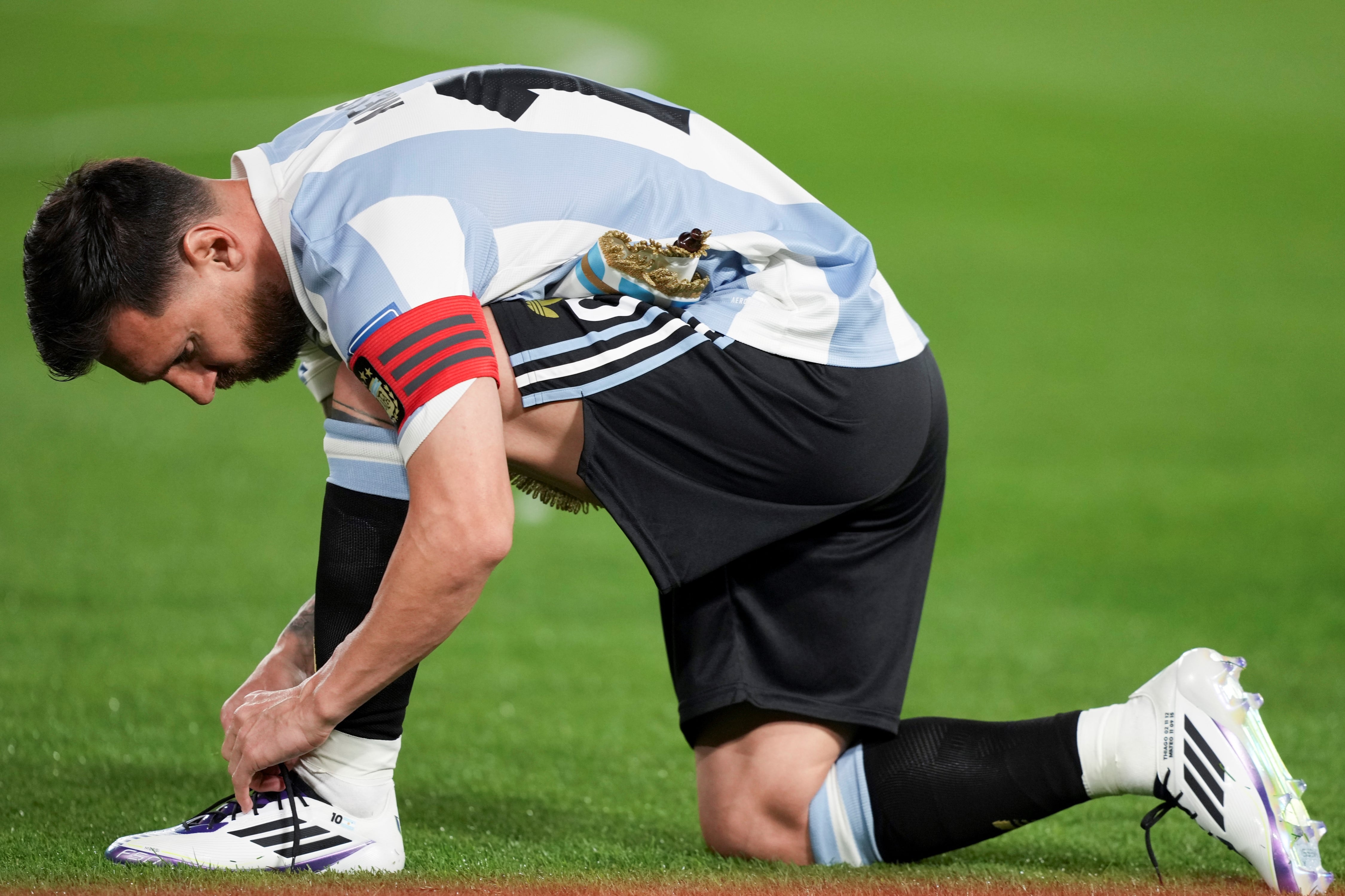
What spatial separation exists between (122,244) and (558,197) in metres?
0.56

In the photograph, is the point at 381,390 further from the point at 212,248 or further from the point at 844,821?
the point at 844,821

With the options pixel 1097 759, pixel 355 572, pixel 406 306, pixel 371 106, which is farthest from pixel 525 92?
pixel 1097 759

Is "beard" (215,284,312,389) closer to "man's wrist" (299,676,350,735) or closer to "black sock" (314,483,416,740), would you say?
"black sock" (314,483,416,740)

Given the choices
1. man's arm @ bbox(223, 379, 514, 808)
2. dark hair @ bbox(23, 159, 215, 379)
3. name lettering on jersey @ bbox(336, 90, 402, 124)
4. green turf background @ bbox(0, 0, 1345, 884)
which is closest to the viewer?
man's arm @ bbox(223, 379, 514, 808)

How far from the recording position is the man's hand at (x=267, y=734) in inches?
72.2

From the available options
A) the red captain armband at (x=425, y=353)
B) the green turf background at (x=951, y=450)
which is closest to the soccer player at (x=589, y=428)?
the red captain armband at (x=425, y=353)

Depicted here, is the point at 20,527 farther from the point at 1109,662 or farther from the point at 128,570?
the point at 1109,662

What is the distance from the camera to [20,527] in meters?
5.44

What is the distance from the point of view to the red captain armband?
1.67 metres

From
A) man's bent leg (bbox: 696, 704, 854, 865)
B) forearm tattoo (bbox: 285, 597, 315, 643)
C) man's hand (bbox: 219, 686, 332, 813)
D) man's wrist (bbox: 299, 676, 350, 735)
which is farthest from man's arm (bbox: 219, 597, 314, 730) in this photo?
man's bent leg (bbox: 696, 704, 854, 865)

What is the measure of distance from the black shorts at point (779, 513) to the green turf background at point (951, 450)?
0.30 m

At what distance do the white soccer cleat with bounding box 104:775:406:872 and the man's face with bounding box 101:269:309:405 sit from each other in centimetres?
58

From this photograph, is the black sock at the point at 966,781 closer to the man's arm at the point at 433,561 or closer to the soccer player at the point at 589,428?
the soccer player at the point at 589,428

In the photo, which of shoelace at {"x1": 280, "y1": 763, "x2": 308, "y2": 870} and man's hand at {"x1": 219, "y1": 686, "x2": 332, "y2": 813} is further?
shoelace at {"x1": 280, "y1": 763, "x2": 308, "y2": 870}
